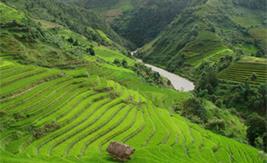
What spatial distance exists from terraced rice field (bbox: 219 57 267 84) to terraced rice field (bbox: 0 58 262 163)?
45599 mm

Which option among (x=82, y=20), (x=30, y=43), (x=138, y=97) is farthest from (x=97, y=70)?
(x=82, y=20)

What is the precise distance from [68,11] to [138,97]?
11025cm

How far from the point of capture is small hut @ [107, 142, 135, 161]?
115 ft

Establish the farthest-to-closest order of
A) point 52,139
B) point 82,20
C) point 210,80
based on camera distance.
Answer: point 82,20
point 210,80
point 52,139

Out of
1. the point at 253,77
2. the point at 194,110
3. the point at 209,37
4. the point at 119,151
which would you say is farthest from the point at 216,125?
the point at 209,37

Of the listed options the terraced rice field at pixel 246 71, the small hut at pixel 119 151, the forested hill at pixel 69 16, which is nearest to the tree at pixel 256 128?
the small hut at pixel 119 151

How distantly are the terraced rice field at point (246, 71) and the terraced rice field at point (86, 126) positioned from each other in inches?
1795

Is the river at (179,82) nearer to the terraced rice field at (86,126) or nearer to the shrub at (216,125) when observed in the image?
the shrub at (216,125)

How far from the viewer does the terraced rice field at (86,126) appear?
121 feet

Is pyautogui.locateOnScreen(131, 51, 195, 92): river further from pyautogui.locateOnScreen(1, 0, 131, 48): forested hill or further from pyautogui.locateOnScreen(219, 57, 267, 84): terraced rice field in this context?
pyautogui.locateOnScreen(1, 0, 131, 48): forested hill

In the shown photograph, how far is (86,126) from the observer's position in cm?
4194

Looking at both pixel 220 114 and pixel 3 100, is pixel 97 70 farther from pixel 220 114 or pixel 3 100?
pixel 3 100

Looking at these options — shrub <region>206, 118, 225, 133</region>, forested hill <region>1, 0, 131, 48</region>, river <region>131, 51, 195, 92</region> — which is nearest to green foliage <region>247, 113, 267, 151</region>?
shrub <region>206, 118, 225, 133</region>

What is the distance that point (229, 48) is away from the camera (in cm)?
12962
